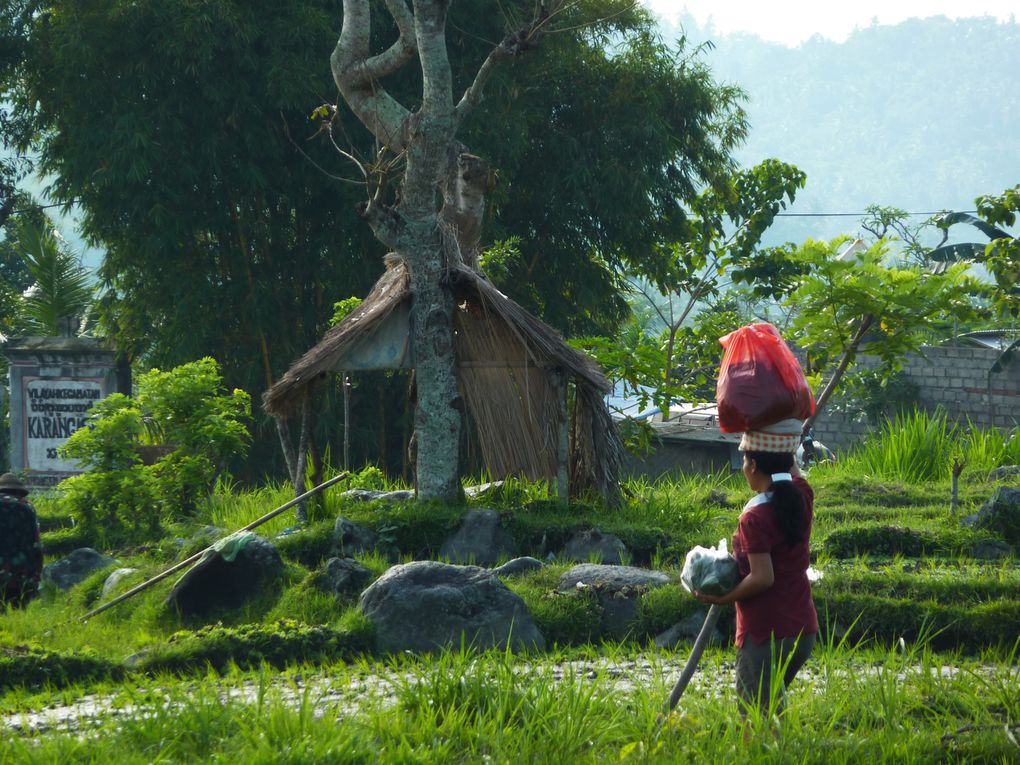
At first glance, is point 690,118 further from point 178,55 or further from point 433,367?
point 433,367

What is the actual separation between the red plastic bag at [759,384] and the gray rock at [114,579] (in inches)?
255

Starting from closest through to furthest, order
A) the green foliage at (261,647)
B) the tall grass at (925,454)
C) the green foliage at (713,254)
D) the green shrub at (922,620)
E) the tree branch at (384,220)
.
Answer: the green foliage at (261,647) < the green shrub at (922,620) < the tree branch at (384,220) < the tall grass at (925,454) < the green foliage at (713,254)

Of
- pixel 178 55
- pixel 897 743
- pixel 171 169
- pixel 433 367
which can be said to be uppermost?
pixel 178 55

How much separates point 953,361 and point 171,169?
13.5m

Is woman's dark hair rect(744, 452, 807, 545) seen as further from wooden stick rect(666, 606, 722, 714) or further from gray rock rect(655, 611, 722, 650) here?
gray rock rect(655, 611, 722, 650)

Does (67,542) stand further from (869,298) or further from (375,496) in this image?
(869,298)

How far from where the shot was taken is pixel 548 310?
1725 centimetres

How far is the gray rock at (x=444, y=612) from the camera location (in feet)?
23.3

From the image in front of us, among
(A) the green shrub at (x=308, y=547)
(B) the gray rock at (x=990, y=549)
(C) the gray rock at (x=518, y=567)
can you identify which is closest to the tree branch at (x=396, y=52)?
(A) the green shrub at (x=308, y=547)

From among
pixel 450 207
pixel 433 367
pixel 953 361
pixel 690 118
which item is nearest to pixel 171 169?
pixel 450 207

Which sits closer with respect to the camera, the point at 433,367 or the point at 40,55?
the point at 433,367

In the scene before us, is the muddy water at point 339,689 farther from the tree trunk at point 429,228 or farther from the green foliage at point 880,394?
the green foliage at point 880,394

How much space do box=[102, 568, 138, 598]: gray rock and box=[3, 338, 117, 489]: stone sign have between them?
7054 millimetres

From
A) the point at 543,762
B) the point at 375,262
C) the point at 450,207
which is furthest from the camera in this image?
the point at 375,262
